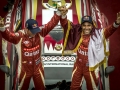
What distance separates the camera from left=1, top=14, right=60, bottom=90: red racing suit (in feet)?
11.3

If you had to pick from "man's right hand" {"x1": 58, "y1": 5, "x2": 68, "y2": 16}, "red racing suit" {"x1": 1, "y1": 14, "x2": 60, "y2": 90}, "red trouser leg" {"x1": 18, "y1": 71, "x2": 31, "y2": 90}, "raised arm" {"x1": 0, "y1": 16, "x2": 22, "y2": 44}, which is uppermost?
"man's right hand" {"x1": 58, "y1": 5, "x2": 68, "y2": 16}

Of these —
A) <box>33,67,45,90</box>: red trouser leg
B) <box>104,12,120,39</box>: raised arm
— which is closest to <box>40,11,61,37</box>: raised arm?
<box>33,67,45,90</box>: red trouser leg

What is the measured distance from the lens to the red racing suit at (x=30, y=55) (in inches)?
136

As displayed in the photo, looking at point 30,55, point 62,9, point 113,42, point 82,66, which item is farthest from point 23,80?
point 113,42

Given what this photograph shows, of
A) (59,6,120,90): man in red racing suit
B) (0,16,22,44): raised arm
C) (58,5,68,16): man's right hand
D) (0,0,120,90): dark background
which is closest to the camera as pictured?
(0,16,22,44): raised arm

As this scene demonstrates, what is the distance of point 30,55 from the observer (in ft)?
11.3

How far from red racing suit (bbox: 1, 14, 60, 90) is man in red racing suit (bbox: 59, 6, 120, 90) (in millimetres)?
236

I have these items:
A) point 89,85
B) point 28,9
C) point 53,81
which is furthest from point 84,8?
point 89,85

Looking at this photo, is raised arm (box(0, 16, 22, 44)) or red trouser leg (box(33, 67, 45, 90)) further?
red trouser leg (box(33, 67, 45, 90))

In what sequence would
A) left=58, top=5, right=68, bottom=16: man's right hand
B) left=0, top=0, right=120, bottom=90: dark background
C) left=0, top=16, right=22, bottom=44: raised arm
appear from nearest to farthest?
left=0, top=16, right=22, bottom=44: raised arm
left=58, top=5, right=68, bottom=16: man's right hand
left=0, top=0, right=120, bottom=90: dark background

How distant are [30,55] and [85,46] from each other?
60 cm

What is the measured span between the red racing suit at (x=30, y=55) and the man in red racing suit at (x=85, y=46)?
0.77ft

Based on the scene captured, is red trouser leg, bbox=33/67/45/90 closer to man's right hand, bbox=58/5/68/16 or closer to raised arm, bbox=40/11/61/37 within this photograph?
raised arm, bbox=40/11/61/37

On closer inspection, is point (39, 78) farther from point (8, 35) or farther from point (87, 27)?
point (87, 27)
